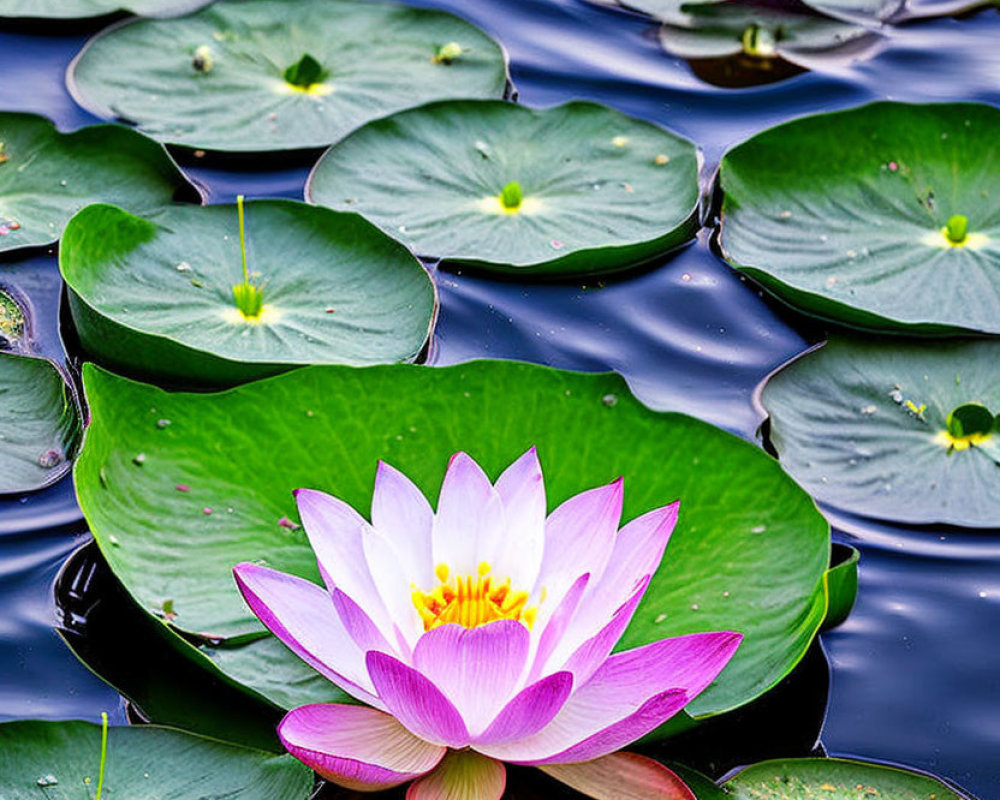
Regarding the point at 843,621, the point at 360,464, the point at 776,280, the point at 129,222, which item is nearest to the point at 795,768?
the point at 843,621

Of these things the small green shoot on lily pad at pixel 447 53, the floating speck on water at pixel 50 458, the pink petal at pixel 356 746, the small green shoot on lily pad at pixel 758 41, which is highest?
the small green shoot on lily pad at pixel 758 41

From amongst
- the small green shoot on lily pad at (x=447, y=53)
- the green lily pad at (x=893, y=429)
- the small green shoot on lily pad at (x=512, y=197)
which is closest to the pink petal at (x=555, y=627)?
the green lily pad at (x=893, y=429)

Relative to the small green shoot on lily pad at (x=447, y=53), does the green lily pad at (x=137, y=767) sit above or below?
below

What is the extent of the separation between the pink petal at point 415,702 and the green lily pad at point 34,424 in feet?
2.34

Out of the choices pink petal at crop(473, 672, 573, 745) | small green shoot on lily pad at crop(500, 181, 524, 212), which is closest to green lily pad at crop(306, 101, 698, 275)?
small green shoot on lily pad at crop(500, 181, 524, 212)

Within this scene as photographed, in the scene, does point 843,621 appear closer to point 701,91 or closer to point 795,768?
point 795,768

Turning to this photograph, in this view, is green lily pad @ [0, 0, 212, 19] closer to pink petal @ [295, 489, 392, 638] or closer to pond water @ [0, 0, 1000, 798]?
pond water @ [0, 0, 1000, 798]

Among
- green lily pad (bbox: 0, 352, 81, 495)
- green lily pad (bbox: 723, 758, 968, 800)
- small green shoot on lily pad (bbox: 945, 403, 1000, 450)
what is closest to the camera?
green lily pad (bbox: 723, 758, 968, 800)

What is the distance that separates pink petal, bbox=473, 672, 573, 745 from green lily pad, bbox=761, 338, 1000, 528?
71cm

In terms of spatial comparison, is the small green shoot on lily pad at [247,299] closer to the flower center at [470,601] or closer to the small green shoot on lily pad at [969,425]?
the flower center at [470,601]

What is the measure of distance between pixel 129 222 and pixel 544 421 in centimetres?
80

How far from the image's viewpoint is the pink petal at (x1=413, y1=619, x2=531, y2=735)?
131 centimetres

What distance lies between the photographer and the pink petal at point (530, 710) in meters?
1.31

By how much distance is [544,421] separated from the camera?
180 cm
